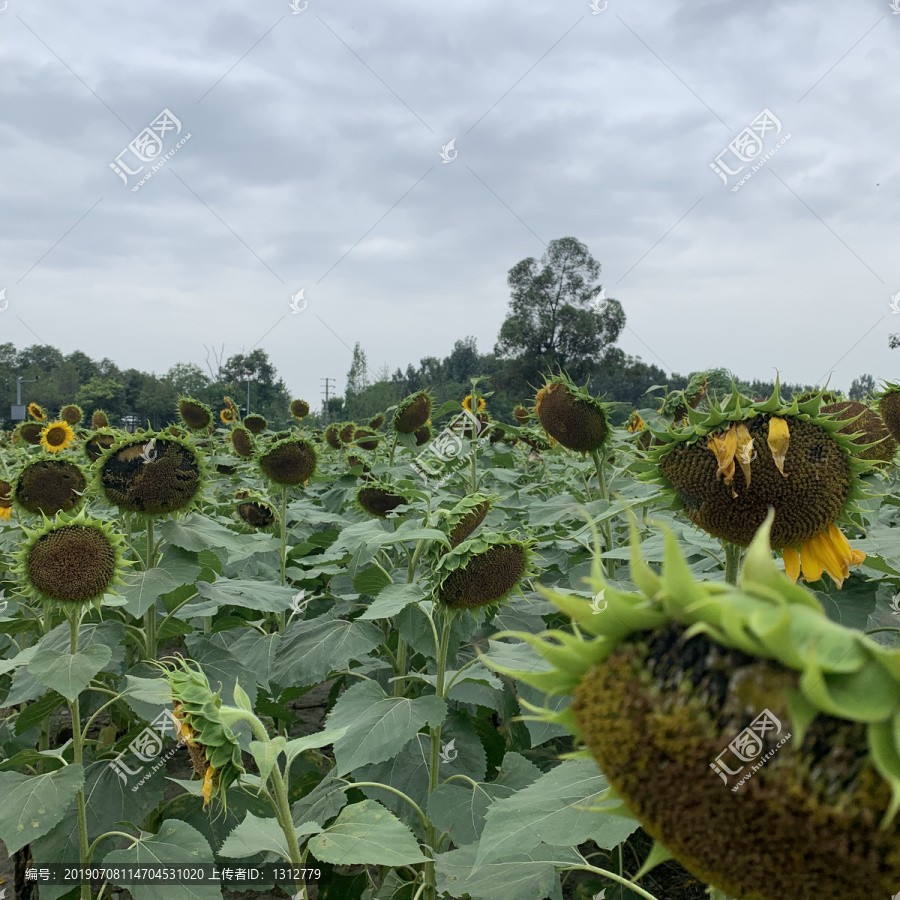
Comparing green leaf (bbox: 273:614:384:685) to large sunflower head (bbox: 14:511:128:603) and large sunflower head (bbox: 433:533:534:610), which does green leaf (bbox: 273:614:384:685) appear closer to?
large sunflower head (bbox: 433:533:534:610)

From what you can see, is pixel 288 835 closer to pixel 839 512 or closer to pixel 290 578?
pixel 839 512

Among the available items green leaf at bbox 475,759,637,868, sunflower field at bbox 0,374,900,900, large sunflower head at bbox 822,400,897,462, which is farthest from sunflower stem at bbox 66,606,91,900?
large sunflower head at bbox 822,400,897,462

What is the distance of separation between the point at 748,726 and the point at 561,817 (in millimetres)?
826

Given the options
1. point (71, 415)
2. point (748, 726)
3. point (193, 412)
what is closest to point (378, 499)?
point (748, 726)

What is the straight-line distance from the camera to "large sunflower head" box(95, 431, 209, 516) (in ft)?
9.61

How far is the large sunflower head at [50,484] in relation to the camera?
3418mm

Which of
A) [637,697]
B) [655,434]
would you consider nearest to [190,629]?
[655,434]

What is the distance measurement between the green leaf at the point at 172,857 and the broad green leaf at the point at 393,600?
2.84 feet

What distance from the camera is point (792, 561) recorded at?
1.53 m

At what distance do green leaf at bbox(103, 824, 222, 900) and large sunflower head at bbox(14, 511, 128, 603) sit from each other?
30.7 inches

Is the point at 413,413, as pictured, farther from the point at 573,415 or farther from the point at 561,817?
the point at 561,817

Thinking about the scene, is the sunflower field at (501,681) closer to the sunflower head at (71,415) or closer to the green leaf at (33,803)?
the green leaf at (33,803)

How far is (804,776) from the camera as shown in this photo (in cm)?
57

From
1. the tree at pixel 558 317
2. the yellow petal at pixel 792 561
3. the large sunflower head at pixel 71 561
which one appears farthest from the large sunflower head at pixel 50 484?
the tree at pixel 558 317
